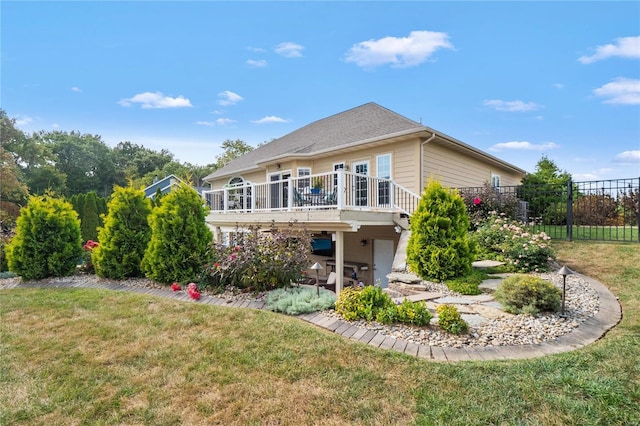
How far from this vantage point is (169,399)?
2.51m

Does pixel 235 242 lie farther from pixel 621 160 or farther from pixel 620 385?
pixel 621 160

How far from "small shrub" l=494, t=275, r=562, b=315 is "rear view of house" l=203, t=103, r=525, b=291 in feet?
11.5

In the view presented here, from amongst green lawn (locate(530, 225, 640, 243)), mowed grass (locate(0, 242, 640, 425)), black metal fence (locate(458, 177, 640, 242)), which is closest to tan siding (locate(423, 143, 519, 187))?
black metal fence (locate(458, 177, 640, 242))

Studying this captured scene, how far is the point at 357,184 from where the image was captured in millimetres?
9789

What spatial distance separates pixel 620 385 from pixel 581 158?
1784 cm

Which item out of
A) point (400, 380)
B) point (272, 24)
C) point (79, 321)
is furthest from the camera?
point (272, 24)

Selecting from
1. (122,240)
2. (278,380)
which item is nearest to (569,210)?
(278,380)

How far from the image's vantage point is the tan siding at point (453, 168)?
393 inches

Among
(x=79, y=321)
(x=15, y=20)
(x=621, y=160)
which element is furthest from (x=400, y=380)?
(x=621, y=160)

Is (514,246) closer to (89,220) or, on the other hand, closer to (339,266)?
(339,266)

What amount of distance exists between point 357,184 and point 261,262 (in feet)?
17.0

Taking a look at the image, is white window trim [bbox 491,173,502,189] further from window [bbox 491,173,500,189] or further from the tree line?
the tree line

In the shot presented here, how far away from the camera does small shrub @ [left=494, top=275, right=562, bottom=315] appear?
3998mm

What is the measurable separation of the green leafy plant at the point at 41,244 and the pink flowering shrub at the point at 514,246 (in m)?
10.2
